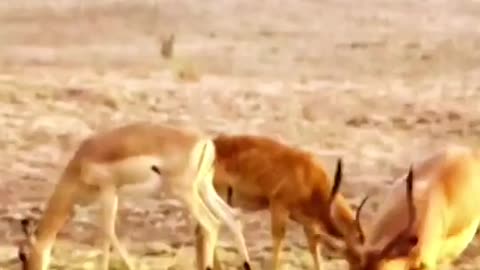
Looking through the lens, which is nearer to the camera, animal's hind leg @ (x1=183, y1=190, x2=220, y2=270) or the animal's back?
animal's hind leg @ (x1=183, y1=190, x2=220, y2=270)

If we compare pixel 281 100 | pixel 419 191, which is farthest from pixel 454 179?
pixel 281 100

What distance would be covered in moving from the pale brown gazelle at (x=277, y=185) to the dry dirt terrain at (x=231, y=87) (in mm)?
301

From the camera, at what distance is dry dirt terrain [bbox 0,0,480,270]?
5875 mm

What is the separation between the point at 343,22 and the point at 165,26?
178 cm

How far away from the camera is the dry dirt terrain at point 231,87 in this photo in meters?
5.88

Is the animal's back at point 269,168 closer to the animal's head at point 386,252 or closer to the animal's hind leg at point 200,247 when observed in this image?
the animal's hind leg at point 200,247

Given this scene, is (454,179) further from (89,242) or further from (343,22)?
(343,22)

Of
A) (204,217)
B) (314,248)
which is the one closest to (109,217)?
(204,217)

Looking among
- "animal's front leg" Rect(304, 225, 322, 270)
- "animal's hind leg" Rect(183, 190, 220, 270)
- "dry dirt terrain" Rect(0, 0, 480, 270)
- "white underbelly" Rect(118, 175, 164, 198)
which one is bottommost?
"dry dirt terrain" Rect(0, 0, 480, 270)

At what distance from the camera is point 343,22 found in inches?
500

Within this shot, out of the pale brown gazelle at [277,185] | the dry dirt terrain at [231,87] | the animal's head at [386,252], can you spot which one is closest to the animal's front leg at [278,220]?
the pale brown gazelle at [277,185]

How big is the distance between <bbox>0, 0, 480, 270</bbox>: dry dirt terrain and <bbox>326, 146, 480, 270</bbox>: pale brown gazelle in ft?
2.23

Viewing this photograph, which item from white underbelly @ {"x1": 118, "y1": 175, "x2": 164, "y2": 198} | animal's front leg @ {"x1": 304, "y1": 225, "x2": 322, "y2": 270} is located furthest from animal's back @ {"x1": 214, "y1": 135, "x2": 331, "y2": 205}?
white underbelly @ {"x1": 118, "y1": 175, "x2": 164, "y2": 198}

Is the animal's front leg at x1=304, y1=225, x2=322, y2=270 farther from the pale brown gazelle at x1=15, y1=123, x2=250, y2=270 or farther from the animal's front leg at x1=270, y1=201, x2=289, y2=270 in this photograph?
the pale brown gazelle at x1=15, y1=123, x2=250, y2=270
